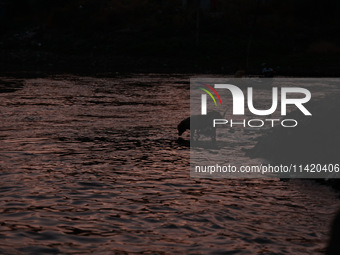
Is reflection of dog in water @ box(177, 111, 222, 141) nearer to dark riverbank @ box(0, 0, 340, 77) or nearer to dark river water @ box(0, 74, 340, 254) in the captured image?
dark river water @ box(0, 74, 340, 254)

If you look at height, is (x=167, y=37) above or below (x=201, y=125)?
above

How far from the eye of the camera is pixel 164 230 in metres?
11.0

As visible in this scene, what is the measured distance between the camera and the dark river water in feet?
33.8

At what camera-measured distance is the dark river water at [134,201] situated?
1030 centimetres

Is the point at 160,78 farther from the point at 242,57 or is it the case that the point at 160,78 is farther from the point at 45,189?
the point at 45,189

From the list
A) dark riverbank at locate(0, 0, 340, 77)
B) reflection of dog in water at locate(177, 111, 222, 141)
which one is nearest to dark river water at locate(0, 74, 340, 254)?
reflection of dog in water at locate(177, 111, 222, 141)

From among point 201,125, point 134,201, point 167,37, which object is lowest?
point 134,201

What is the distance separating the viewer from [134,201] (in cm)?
1287
